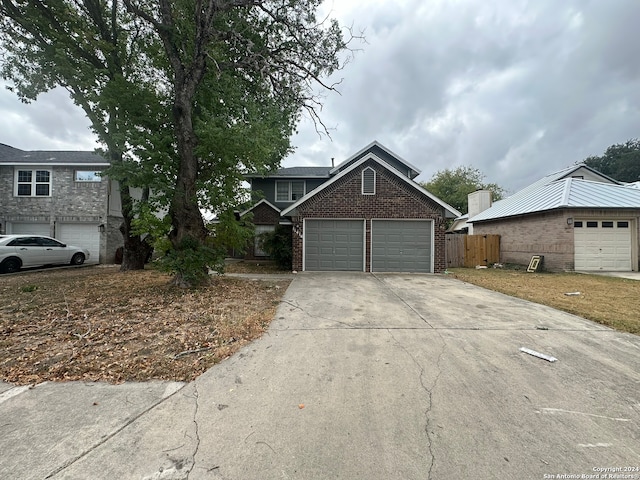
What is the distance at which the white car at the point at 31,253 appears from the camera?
38.2 ft

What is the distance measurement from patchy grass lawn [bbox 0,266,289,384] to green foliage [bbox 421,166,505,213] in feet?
123

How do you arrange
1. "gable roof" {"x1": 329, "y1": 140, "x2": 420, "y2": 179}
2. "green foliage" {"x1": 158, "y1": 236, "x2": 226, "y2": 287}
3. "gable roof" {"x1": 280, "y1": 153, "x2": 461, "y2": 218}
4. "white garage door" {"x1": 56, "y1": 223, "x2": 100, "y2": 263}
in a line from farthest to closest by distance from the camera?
"gable roof" {"x1": 329, "y1": 140, "x2": 420, "y2": 179} → "white garage door" {"x1": 56, "y1": 223, "x2": 100, "y2": 263} → "gable roof" {"x1": 280, "y1": 153, "x2": 461, "y2": 218} → "green foliage" {"x1": 158, "y1": 236, "x2": 226, "y2": 287}

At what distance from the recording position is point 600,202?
12.8 m

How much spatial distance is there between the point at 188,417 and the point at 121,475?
0.63 meters

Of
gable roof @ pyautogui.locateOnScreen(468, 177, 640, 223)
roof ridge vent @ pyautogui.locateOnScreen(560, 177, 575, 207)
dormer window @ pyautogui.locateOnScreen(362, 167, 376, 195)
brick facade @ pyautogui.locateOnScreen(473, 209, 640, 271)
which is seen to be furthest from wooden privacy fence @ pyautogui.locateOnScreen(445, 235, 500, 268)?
dormer window @ pyautogui.locateOnScreen(362, 167, 376, 195)

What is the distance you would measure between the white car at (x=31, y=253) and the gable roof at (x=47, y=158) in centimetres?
502

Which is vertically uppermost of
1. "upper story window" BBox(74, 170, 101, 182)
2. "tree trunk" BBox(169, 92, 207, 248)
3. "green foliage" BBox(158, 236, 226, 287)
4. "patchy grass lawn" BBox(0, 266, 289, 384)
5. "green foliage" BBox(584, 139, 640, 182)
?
"green foliage" BBox(584, 139, 640, 182)

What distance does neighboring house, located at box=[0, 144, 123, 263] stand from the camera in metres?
15.7

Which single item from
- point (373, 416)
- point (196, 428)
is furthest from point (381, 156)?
point (196, 428)

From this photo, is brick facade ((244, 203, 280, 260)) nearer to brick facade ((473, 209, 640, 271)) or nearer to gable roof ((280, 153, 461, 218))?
gable roof ((280, 153, 461, 218))

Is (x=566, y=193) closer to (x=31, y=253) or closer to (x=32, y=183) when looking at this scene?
(x=31, y=253)

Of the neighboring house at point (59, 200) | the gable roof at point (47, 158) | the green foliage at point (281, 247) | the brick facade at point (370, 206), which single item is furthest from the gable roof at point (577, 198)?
the neighboring house at point (59, 200)

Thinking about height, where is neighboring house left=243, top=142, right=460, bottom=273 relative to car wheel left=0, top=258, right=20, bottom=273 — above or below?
above

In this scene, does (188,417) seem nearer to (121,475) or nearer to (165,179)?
(121,475)
